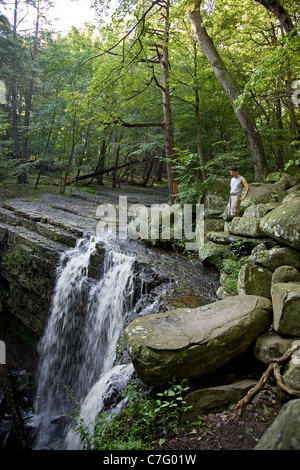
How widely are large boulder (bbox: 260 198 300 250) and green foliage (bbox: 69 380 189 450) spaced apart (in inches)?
117

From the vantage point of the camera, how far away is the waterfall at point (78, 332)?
5.96 metres

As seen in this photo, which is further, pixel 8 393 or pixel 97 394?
pixel 8 393

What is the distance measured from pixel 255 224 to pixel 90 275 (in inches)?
177

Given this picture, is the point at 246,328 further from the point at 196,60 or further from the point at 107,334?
the point at 196,60

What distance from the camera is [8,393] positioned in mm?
6691

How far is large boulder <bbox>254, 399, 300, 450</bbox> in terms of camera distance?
185 centimetres

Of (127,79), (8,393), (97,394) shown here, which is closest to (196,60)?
(127,79)

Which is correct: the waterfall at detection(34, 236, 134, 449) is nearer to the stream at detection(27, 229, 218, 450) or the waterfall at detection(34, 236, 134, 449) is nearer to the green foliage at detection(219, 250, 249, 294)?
the stream at detection(27, 229, 218, 450)

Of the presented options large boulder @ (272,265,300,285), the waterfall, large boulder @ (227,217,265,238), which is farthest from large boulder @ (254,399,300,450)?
large boulder @ (227,217,265,238)

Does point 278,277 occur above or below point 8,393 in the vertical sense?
above

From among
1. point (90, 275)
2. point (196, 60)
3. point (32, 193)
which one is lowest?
point (90, 275)

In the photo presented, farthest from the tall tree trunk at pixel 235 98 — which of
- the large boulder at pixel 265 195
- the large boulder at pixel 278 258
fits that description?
the large boulder at pixel 278 258

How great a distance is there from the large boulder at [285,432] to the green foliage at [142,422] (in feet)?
3.43

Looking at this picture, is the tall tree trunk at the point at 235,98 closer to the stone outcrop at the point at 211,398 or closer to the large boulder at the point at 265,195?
the large boulder at the point at 265,195
